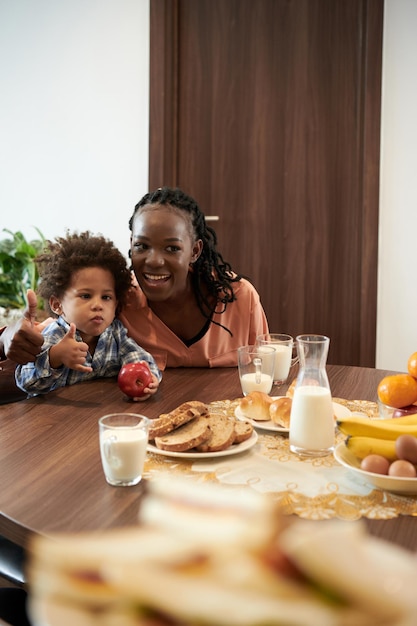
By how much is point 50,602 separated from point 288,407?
3.74 feet

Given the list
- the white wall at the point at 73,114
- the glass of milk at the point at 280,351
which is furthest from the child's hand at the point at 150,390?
the white wall at the point at 73,114

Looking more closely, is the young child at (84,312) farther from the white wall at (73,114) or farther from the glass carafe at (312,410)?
the white wall at (73,114)

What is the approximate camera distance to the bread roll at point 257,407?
1.33 m

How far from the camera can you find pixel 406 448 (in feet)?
3.16

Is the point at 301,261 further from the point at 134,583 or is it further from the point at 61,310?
the point at 134,583

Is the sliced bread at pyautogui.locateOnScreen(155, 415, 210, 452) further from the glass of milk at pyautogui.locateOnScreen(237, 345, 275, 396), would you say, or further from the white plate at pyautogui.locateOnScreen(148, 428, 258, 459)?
the glass of milk at pyautogui.locateOnScreen(237, 345, 275, 396)

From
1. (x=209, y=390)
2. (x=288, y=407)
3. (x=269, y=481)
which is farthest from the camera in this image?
(x=209, y=390)

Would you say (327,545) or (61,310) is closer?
(327,545)

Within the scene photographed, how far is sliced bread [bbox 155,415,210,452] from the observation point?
3.69 ft

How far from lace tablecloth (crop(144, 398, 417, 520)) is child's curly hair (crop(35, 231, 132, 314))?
2.66ft

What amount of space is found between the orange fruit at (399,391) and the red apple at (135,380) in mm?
535

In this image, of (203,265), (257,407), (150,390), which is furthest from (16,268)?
(257,407)

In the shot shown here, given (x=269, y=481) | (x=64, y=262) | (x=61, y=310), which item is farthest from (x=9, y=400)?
(x=269, y=481)

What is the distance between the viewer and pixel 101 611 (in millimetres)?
155
